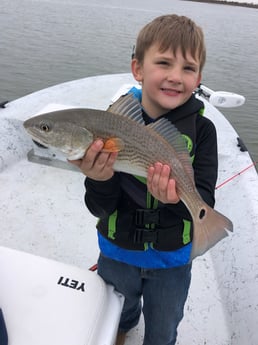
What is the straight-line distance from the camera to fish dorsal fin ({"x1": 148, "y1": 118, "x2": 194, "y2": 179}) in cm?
163

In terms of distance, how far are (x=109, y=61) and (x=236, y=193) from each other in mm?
11466

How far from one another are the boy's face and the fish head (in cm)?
46

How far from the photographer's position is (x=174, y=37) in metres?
1.74

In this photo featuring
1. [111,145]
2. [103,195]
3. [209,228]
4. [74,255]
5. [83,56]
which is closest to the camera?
[111,145]

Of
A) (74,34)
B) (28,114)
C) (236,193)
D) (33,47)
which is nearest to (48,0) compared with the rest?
(74,34)

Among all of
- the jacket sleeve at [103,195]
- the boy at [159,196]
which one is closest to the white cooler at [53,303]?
the boy at [159,196]

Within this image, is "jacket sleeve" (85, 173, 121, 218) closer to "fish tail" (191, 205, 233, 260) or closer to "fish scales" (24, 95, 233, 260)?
"fish scales" (24, 95, 233, 260)

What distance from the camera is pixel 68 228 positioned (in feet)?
11.8

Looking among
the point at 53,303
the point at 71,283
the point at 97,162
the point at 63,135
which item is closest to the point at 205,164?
the point at 97,162

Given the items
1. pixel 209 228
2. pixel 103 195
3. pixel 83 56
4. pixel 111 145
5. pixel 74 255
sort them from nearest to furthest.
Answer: pixel 111 145, pixel 209 228, pixel 103 195, pixel 74 255, pixel 83 56

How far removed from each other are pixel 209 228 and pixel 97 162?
635 millimetres

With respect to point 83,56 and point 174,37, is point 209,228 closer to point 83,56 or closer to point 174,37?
point 174,37

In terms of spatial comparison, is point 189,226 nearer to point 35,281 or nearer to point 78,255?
point 35,281

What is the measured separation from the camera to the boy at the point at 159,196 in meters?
1.74
